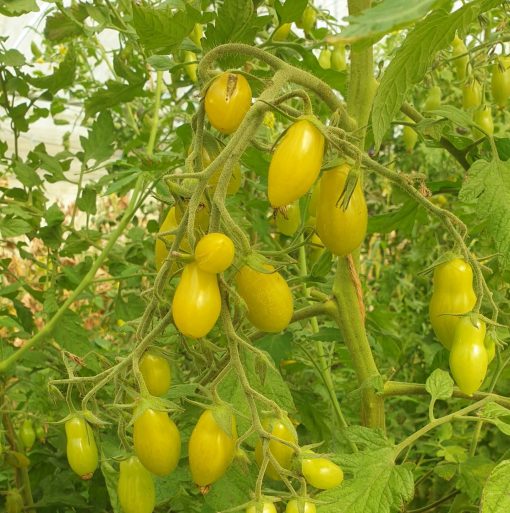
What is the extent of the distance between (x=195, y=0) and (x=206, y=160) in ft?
1.05

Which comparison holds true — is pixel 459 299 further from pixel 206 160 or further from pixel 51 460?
pixel 51 460

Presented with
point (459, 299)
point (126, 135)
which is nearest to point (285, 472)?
point (459, 299)

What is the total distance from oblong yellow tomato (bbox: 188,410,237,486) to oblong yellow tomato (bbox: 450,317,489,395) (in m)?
0.22

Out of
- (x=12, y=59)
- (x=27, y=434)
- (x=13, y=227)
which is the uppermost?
(x=12, y=59)

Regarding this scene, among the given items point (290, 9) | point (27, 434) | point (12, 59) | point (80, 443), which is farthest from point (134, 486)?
point (12, 59)

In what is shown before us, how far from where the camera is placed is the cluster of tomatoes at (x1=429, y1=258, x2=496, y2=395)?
0.65 m

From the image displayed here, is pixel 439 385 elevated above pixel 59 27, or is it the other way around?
pixel 59 27

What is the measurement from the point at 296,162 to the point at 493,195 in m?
0.28

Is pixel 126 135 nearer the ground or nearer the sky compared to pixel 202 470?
nearer the ground

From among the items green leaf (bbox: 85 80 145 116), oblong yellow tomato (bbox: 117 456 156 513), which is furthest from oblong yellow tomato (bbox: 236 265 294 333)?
green leaf (bbox: 85 80 145 116)

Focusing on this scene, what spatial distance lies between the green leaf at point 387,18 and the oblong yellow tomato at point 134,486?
408 millimetres

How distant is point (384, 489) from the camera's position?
0.62 metres

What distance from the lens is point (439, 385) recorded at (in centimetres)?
72

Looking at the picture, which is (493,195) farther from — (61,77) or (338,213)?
(61,77)
